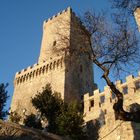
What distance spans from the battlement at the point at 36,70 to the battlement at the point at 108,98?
536 centimetres

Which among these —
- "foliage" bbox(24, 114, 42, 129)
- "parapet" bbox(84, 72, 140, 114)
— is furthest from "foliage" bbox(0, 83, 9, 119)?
"parapet" bbox(84, 72, 140, 114)

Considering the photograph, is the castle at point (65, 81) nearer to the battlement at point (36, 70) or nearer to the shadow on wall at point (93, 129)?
the battlement at point (36, 70)

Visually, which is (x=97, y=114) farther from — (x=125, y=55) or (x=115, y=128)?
(x=125, y=55)

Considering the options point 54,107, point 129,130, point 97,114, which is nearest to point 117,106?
point 129,130

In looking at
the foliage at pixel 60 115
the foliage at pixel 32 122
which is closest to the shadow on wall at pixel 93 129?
the foliage at pixel 60 115

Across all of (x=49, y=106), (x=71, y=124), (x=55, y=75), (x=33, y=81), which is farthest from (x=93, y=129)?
(x=33, y=81)

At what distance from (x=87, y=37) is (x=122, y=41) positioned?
5.59ft

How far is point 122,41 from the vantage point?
1280 centimetres

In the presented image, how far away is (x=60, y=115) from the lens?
21.6 m

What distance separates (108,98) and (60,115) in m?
8.60

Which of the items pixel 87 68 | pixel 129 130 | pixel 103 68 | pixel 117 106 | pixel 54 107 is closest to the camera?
pixel 117 106

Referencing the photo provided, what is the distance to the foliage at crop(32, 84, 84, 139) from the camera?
20.1 metres

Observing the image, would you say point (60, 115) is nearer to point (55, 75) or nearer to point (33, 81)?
point (55, 75)

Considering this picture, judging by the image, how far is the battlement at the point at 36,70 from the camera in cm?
3410
